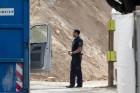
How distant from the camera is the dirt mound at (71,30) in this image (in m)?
21.7

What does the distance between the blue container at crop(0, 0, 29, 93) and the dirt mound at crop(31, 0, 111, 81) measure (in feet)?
34.0

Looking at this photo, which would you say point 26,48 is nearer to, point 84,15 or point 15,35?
point 15,35

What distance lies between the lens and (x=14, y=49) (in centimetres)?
988

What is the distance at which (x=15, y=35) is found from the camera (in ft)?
32.5

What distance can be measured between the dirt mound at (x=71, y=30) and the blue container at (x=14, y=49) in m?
10.4

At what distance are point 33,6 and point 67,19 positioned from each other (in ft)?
6.11

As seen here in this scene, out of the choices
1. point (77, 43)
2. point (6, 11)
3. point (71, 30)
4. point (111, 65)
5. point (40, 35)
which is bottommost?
point (111, 65)

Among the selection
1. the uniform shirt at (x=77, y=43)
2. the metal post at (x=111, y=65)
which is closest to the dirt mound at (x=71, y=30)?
the uniform shirt at (x=77, y=43)

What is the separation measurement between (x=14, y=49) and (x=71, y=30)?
1521 centimetres

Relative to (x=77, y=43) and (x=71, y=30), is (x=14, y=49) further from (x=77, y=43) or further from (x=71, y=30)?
(x=71, y=30)

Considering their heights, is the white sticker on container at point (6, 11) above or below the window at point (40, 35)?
above

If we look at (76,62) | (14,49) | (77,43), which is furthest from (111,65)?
(14,49)

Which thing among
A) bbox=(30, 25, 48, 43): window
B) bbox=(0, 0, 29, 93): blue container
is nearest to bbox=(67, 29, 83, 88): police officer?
bbox=(30, 25, 48, 43): window

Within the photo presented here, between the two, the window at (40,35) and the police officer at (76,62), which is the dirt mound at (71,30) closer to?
the police officer at (76,62)
